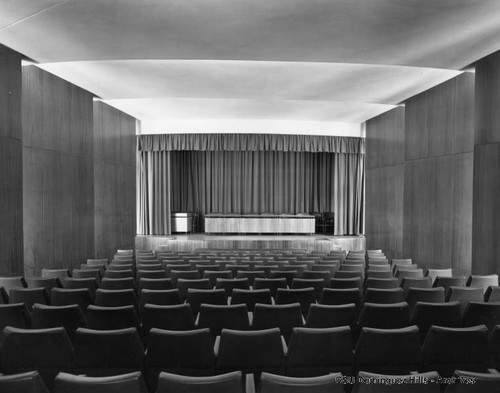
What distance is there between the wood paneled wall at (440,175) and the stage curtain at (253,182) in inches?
332

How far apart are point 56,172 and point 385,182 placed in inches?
411

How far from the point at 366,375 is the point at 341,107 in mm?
12837

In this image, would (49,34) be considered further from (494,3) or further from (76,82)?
(494,3)

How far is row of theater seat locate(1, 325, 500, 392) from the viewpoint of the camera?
2.88 metres

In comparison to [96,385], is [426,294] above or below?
below

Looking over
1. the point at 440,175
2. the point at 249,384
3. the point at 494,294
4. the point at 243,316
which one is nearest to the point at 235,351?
the point at 249,384

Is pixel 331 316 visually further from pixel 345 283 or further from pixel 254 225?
pixel 254 225

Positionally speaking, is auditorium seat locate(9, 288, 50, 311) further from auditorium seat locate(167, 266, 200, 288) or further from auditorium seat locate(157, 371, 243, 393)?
auditorium seat locate(157, 371, 243, 393)

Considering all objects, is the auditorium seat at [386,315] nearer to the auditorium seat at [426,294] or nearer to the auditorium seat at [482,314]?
the auditorium seat at [482,314]

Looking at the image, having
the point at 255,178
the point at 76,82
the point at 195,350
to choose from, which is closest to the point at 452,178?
the point at 195,350

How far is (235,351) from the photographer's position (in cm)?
290

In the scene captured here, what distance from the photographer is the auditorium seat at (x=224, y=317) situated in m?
3.68

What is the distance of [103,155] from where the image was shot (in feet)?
42.4

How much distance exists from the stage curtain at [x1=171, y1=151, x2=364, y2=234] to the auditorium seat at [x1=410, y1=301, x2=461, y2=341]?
16.8 meters
